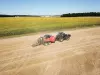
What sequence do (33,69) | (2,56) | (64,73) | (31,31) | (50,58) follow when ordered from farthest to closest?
(31,31), (2,56), (50,58), (33,69), (64,73)

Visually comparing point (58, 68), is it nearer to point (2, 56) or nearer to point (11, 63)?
point (11, 63)

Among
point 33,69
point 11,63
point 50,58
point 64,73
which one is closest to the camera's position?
point 64,73

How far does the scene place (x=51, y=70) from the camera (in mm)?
14391

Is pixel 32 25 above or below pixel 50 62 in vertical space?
above

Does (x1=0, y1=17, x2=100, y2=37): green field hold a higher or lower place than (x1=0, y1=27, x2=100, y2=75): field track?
higher

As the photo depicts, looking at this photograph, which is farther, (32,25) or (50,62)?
(32,25)

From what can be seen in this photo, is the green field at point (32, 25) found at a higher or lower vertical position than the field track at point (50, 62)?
higher

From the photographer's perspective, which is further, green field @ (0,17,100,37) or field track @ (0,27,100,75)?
green field @ (0,17,100,37)

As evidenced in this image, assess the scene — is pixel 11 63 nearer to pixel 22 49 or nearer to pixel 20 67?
pixel 20 67

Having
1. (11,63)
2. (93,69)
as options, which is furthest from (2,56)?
(93,69)

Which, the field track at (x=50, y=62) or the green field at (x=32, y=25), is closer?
Answer: the field track at (x=50, y=62)

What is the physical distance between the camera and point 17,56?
18.6 metres

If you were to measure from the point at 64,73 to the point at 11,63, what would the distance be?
604cm

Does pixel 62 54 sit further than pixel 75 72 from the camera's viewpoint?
Yes
